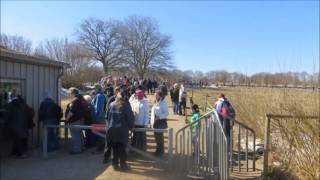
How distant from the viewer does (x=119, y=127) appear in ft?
29.7

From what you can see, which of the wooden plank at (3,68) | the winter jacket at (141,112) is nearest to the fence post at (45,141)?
the wooden plank at (3,68)

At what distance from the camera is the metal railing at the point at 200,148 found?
888cm

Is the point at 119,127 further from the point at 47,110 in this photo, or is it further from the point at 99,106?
the point at 47,110

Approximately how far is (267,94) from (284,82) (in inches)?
39.3

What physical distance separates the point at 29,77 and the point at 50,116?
1.34 meters

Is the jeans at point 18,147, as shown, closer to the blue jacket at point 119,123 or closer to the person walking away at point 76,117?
the person walking away at point 76,117

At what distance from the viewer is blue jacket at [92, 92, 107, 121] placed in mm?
11539

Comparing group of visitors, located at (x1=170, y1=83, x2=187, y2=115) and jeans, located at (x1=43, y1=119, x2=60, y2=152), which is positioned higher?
group of visitors, located at (x1=170, y1=83, x2=187, y2=115)

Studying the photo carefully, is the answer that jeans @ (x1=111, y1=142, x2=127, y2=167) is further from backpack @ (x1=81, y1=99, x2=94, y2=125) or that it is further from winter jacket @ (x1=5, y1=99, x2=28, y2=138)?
winter jacket @ (x1=5, y1=99, x2=28, y2=138)

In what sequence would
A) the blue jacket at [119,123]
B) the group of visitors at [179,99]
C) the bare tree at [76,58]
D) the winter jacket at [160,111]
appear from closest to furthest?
the blue jacket at [119,123] → the winter jacket at [160,111] → the group of visitors at [179,99] → the bare tree at [76,58]

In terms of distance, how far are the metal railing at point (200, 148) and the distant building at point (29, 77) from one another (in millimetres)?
4369

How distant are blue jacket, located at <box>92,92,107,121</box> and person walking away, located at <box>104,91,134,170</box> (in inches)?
90.7

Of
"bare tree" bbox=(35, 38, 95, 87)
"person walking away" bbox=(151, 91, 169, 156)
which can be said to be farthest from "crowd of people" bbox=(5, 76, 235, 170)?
"bare tree" bbox=(35, 38, 95, 87)

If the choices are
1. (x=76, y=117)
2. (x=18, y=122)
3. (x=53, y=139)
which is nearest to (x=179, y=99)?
(x=53, y=139)
